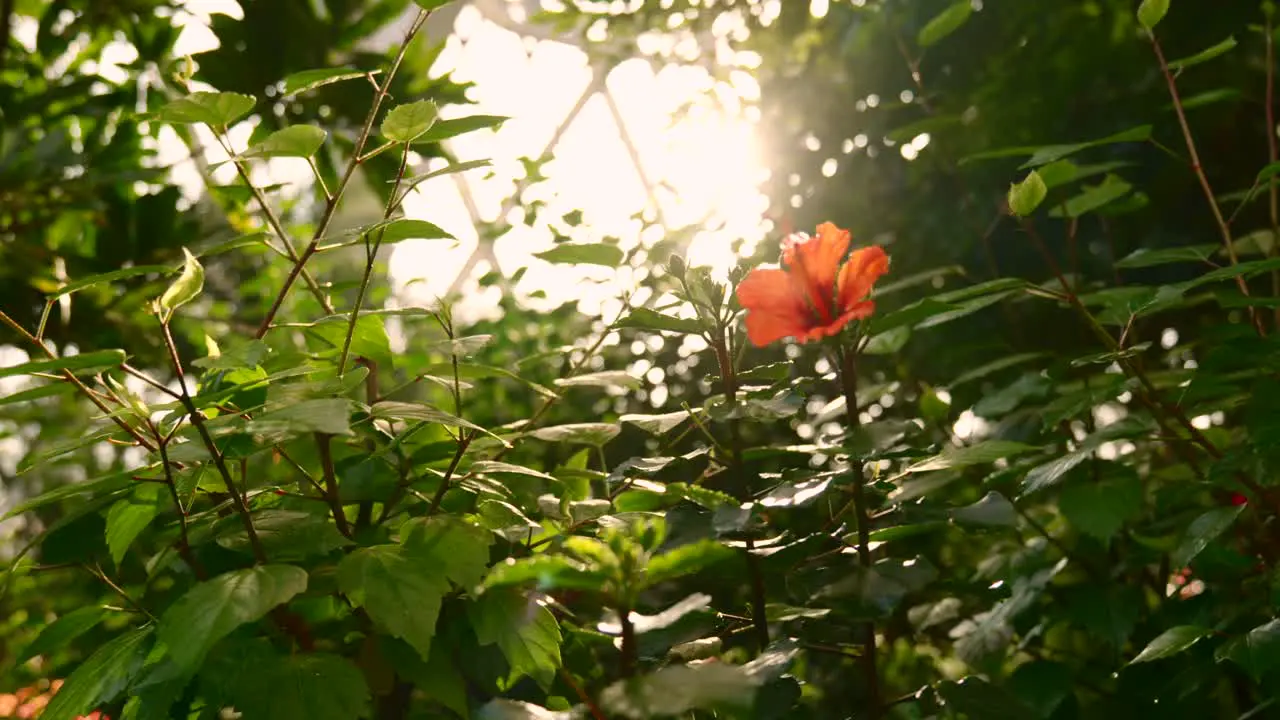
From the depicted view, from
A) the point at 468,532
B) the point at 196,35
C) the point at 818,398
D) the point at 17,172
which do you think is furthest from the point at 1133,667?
the point at 196,35

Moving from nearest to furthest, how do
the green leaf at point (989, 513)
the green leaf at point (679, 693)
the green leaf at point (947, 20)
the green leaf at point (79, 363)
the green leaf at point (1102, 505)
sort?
the green leaf at point (679, 693) → the green leaf at point (79, 363) → the green leaf at point (989, 513) → the green leaf at point (1102, 505) → the green leaf at point (947, 20)

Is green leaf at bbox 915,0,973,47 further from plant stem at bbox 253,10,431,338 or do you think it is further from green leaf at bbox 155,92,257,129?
green leaf at bbox 155,92,257,129

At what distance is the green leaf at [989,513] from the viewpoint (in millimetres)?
627

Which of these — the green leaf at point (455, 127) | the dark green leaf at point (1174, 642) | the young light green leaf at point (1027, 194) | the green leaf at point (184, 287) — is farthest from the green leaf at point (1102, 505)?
the green leaf at point (184, 287)

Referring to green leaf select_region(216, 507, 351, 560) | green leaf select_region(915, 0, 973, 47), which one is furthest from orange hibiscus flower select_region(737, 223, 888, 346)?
green leaf select_region(915, 0, 973, 47)

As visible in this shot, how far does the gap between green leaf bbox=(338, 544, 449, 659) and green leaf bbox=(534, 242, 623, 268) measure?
281 millimetres

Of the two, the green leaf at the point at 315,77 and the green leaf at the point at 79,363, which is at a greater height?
the green leaf at the point at 315,77

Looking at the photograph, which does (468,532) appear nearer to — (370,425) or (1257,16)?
(370,425)

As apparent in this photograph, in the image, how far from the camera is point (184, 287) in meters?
0.55

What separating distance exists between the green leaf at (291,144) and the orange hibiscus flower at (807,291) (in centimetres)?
32

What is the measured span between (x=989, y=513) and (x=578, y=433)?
12.4 inches

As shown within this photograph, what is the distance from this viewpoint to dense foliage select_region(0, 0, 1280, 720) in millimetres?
596

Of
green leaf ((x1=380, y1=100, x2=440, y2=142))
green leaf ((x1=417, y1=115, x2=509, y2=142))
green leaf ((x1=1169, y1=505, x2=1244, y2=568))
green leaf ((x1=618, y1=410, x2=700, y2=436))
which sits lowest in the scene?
green leaf ((x1=1169, y1=505, x2=1244, y2=568))

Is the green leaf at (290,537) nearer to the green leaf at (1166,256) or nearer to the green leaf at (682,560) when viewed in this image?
the green leaf at (682,560)
